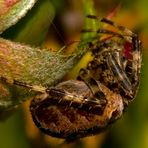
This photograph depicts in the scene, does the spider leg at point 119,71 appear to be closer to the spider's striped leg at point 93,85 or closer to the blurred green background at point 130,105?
the spider's striped leg at point 93,85

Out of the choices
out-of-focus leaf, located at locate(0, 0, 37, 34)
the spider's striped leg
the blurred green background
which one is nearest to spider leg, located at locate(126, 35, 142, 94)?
the spider's striped leg

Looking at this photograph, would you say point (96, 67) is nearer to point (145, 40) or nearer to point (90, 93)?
point (90, 93)

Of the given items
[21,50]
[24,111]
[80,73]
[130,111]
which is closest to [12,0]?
[21,50]

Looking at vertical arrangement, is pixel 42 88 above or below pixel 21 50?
below

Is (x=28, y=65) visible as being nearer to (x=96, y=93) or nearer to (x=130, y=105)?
(x=96, y=93)

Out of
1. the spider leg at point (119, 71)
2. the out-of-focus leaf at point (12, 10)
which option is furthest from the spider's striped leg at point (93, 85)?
the out-of-focus leaf at point (12, 10)

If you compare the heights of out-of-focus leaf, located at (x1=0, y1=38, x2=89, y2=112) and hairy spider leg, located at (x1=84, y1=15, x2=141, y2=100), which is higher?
out-of-focus leaf, located at (x1=0, y1=38, x2=89, y2=112)

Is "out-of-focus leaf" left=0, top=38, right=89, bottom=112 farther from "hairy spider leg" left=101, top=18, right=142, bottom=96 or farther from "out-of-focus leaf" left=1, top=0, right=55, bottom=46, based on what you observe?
"hairy spider leg" left=101, top=18, right=142, bottom=96

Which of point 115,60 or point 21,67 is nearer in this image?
point 21,67

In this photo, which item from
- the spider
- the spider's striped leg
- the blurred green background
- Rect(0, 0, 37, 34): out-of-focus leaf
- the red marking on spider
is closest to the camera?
Rect(0, 0, 37, 34): out-of-focus leaf
